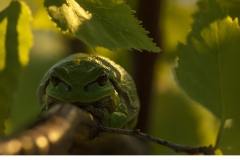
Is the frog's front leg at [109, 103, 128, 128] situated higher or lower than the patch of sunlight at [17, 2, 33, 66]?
lower

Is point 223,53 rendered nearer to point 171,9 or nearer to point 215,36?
point 215,36

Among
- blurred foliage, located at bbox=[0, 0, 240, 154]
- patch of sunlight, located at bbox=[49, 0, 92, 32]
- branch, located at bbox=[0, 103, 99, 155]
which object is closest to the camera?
branch, located at bbox=[0, 103, 99, 155]

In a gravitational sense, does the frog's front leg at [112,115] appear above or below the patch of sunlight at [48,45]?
below

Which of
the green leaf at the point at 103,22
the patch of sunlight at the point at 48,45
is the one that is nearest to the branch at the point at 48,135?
the green leaf at the point at 103,22

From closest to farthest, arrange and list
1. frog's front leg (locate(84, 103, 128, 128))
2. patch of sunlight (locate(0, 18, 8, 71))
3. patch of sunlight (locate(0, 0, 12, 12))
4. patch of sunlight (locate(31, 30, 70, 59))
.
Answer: frog's front leg (locate(84, 103, 128, 128))
patch of sunlight (locate(0, 18, 8, 71))
patch of sunlight (locate(0, 0, 12, 12))
patch of sunlight (locate(31, 30, 70, 59))

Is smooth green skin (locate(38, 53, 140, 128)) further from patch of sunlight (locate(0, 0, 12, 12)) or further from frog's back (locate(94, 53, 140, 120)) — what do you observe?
patch of sunlight (locate(0, 0, 12, 12))

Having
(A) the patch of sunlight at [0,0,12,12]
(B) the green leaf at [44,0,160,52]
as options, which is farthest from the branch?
(A) the patch of sunlight at [0,0,12,12]

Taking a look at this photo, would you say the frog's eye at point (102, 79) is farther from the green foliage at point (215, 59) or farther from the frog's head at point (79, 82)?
the green foliage at point (215, 59)
